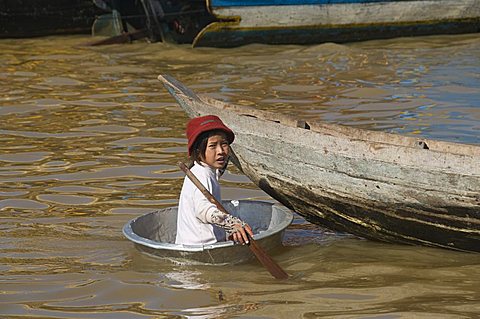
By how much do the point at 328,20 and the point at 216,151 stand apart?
298 inches

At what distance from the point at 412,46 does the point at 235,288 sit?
7920mm

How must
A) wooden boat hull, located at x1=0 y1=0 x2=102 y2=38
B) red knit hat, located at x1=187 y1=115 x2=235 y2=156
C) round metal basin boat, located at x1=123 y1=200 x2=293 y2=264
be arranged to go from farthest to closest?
wooden boat hull, located at x1=0 y1=0 x2=102 y2=38 → red knit hat, located at x1=187 y1=115 x2=235 y2=156 → round metal basin boat, located at x1=123 y1=200 x2=293 y2=264

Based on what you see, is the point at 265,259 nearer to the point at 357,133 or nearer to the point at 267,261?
the point at 267,261

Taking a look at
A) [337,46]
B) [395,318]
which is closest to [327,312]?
[395,318]

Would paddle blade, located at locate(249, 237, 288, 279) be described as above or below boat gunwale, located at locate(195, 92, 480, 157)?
below

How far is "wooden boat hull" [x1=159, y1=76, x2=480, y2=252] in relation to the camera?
4414mm

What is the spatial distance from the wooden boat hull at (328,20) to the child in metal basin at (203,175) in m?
7.04

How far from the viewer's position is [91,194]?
247 inches

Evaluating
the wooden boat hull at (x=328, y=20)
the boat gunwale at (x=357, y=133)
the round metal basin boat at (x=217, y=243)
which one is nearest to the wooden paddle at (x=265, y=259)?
the round metal basin boat at (x=217, y=243)

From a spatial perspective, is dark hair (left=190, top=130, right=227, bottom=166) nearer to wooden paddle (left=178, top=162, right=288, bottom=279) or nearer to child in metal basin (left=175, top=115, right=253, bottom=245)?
child in metal basin (left=175, top=115, right=253, bottom=245)

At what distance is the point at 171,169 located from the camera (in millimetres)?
6777

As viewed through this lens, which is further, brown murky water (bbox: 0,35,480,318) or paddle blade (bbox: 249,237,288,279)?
paddle blade (bbox: 249,237,288,279)

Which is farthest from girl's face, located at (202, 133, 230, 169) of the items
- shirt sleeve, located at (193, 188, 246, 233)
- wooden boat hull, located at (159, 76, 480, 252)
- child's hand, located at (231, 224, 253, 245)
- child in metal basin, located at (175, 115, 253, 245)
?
child's hand, located at (231, 224, 253, 245)

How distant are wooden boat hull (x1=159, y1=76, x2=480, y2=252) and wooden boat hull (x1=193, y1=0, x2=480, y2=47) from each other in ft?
21.6
